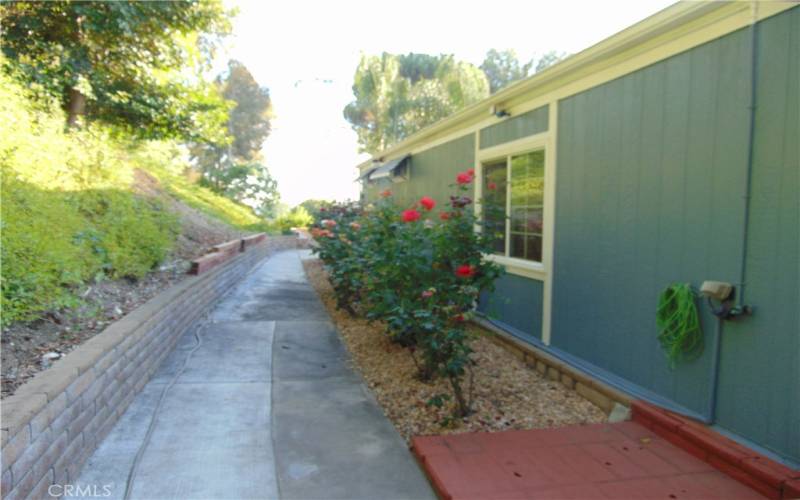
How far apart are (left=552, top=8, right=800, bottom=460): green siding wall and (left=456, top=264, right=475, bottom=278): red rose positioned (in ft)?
3.93

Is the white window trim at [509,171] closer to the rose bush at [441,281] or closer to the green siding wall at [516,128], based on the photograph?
the green siding wall at [516,128]

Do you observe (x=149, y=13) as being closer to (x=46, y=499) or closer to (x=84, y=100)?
(x=84, y=100)

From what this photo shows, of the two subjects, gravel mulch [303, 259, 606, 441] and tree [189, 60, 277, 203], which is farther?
tree [189, 60, 277, 203]

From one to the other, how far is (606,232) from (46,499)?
3.85 m

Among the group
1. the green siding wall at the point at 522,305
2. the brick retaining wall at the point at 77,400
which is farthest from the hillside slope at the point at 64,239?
the green siding wall at the point at 522,305

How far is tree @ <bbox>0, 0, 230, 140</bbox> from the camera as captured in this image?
6.58 metres

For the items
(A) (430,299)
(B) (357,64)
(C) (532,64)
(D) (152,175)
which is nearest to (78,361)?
(A) (430,299)

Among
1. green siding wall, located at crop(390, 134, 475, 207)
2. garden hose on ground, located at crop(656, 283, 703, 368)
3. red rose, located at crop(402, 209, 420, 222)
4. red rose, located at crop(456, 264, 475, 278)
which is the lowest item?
garden hose on ground, located at crop(656, 283, 703, 368)

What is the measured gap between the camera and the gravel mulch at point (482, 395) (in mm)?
3666

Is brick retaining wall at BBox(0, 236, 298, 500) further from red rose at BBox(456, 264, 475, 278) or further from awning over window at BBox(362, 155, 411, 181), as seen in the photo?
awning over window at BBox(362, 155, 411, 181)

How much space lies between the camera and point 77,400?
2787 mm

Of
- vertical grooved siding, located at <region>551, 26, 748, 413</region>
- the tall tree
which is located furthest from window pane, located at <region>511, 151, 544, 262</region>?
the tall tree

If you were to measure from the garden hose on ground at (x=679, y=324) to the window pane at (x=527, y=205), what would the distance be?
183cm

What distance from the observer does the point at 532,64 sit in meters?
31.8
